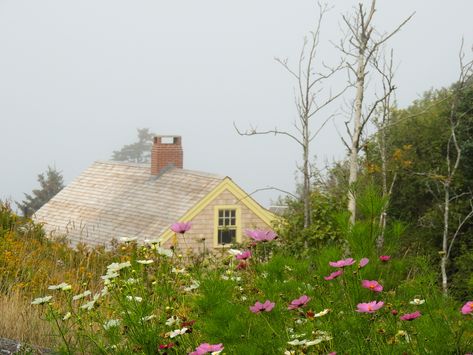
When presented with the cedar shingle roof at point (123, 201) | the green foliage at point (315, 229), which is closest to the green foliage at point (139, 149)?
the cedar shingle roof at point (123, 201)

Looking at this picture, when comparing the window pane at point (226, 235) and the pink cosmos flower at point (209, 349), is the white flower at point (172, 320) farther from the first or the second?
the window pane at point (226, 235)

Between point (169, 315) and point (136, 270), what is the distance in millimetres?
633

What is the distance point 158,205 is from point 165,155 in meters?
3.04

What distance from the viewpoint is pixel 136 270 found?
5160 mm

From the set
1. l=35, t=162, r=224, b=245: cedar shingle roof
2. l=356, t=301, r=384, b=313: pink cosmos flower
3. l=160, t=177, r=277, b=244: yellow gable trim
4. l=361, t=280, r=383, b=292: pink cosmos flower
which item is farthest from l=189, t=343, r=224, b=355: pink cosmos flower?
l=160, t=177, r=277, b=244: yellow gable trim

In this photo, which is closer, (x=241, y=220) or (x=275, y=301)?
(x=275, y=301)

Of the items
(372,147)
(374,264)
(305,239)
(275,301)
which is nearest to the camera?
(275,301)

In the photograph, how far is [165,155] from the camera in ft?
87.0

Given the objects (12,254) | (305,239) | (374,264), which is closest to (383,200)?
(374,264)

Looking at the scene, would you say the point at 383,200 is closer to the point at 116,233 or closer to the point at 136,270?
the point at 136,270

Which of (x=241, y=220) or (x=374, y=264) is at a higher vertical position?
(x=241, y=220)

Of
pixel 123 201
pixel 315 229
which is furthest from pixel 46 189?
pixel 315 229

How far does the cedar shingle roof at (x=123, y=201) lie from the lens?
2345cm

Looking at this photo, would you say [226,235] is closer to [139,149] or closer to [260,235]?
[260,235]
